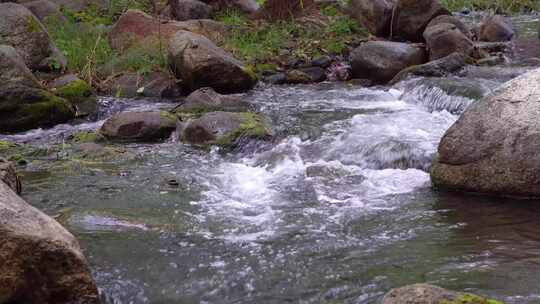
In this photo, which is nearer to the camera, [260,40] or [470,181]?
[470,181]

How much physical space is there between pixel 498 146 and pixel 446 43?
21.8ft

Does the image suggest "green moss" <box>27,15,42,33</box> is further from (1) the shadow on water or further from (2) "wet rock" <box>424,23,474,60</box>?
(1) the shadow on water

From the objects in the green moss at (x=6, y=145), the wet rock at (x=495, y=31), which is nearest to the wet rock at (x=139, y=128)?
the green moss at (x=6, y=145)

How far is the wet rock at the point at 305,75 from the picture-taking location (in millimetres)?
12672

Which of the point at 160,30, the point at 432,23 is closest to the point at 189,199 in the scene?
the point at 160,30

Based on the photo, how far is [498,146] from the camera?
20.8ft

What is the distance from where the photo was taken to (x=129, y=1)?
700 inches

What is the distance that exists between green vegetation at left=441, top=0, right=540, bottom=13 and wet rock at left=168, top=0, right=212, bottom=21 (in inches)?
274

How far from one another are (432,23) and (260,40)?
348 cm

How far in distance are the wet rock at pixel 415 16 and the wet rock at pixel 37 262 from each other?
1135cm

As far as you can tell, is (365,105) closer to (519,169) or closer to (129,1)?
(519,169)

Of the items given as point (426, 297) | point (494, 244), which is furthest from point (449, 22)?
point (426, 297)

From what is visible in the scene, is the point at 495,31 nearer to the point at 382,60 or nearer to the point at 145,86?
the point at 382,60

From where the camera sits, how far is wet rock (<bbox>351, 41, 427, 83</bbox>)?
12.2 m
